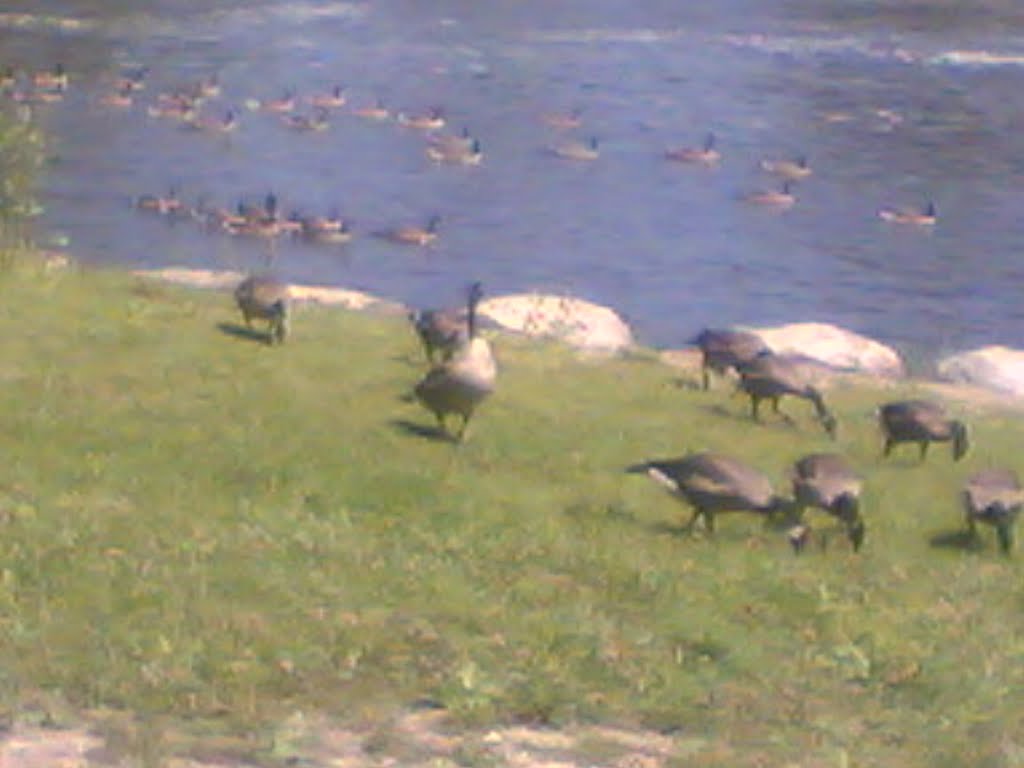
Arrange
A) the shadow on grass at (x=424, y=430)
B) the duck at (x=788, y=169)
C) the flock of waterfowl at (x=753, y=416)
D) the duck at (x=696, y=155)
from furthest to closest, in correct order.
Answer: the duck at (x=696, y=155) → the duck at (x=788, y=169) → the shadow on grass at (x=424, y=430) → the flock of waterfowl at (x=753, y=416)

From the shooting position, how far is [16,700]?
10.5 meters

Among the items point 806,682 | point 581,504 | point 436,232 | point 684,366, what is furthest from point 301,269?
point 806,682

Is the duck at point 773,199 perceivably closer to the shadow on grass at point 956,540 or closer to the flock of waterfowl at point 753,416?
the flock of waterfowl at point 753,416

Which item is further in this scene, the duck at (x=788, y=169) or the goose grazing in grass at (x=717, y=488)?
the duck at (x=788, y=169)

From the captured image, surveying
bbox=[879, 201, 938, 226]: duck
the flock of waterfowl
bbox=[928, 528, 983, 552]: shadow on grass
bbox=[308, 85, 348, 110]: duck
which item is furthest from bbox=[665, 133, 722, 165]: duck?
bbox=[928, 528, 983, 552]: shadow on grass

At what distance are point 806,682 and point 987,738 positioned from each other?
4.25 feet

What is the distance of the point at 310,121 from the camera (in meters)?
56.6

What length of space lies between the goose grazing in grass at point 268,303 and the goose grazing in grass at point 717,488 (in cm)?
723

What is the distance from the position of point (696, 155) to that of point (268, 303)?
32119 mm

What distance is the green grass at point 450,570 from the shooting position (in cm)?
1127

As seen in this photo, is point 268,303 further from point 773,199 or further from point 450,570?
point 773,199

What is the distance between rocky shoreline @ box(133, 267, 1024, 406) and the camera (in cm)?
2986

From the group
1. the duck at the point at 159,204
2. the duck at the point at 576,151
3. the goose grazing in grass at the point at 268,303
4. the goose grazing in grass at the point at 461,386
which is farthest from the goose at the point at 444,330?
the duck at the point at 576,151

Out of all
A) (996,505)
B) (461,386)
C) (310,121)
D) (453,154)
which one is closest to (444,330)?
(461,386)
